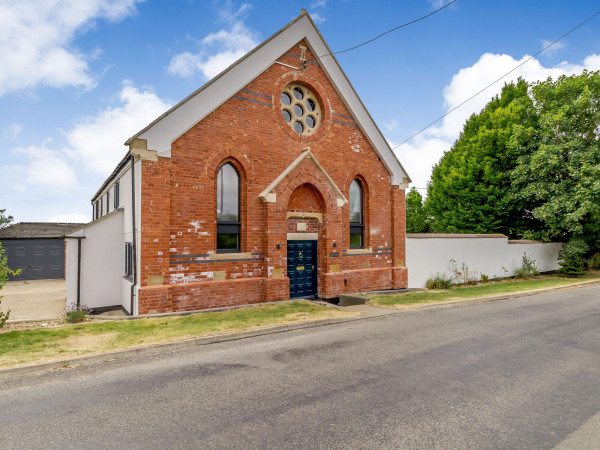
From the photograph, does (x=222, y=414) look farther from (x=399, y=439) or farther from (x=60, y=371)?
(x=60, y=371)

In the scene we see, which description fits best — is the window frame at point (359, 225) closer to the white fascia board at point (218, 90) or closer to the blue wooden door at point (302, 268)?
the blue wooden door at point (302, 268)

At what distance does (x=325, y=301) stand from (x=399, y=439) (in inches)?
360

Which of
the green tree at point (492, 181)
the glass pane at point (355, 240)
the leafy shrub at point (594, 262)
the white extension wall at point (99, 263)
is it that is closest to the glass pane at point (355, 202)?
the glass pane at point (355, 240)

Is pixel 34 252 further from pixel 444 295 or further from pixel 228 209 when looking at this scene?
pixel 444 295

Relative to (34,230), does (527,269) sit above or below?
below

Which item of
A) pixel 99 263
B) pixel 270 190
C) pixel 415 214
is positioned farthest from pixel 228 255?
pixel 415 214

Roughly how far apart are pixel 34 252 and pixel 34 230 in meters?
2.19

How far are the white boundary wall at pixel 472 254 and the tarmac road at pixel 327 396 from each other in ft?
27.6

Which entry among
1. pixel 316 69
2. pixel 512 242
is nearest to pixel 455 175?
pixel 512 242

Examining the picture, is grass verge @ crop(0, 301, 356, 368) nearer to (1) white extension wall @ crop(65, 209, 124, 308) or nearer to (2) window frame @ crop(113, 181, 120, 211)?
(1) white extension wall @ crop(65, 209, 124, 308)

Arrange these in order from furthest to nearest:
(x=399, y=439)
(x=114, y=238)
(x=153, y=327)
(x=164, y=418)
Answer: (x=114, y=238) < (x=153, y=327) < (x=164, y=418) < (x=399, y=439)

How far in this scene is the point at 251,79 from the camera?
11.6 meters

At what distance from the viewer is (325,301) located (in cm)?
1288

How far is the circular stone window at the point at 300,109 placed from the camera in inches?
507
